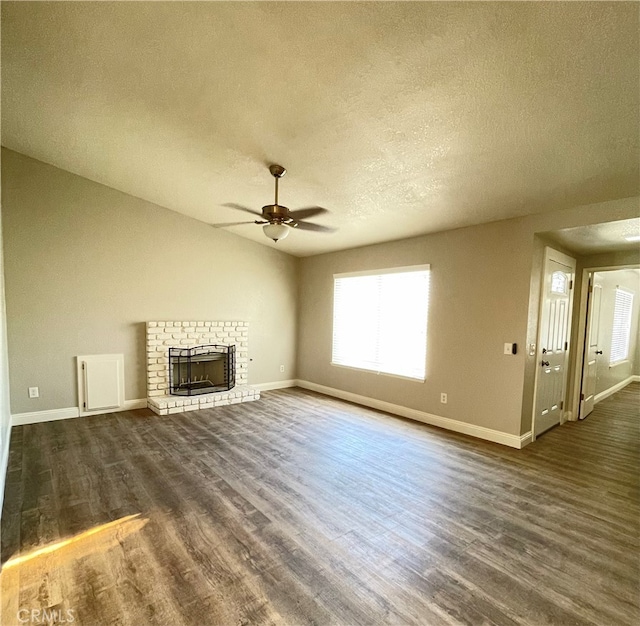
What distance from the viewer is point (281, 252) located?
6.19 meters

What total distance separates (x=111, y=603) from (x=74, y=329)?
3.74 meters

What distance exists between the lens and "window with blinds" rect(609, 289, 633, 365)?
246 inches

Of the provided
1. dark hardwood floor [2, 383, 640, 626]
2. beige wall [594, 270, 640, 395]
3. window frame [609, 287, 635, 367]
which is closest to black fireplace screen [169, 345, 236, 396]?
dark hardwood floor [2, 383, 640, 626]

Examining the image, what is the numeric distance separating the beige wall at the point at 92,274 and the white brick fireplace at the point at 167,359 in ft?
0.56

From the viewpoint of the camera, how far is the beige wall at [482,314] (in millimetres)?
3529

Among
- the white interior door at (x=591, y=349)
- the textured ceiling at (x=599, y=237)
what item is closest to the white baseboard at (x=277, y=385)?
the white interior door at (x=591, y=349)

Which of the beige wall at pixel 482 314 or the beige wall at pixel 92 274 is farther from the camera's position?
the beige wall at pixel 92 274

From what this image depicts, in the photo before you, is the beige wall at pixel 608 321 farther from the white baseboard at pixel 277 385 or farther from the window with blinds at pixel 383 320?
the white baseboard at pixel 277 385

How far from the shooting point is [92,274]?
4.43 meters

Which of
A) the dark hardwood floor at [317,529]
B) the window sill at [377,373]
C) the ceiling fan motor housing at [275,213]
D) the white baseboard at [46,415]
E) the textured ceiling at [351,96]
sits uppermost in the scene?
the textured ceiling at [351,96]

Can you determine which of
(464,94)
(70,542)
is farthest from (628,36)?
(70,542)

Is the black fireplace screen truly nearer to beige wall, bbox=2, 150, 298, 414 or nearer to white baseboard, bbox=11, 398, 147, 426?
beige wall, bbox=2, 150, 298, 414

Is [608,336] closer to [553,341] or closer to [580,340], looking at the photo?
[580,340]

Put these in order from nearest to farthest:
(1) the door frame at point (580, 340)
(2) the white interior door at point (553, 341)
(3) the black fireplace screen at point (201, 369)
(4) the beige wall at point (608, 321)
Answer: (2) the white interior door at point (553, 341), (1) the door frame at point (580, 340), (3) the black fireplace screen at point (201, 369), (4) the beige wall at point (608, 321)
